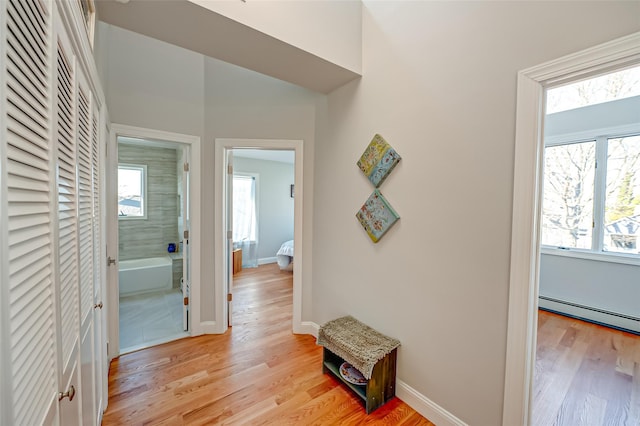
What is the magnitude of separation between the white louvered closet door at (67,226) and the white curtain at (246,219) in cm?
473

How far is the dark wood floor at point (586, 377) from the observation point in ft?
5.86

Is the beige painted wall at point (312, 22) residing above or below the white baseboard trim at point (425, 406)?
above

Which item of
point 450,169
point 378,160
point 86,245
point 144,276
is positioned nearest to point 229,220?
point 86,245

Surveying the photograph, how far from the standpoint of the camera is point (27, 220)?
581 mm

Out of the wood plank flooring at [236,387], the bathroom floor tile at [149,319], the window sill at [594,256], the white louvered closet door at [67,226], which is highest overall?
the white louvered closet door at [67,226]

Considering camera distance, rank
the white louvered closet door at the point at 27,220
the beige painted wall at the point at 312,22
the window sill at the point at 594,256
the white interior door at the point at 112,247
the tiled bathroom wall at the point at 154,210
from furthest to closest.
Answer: the tiled bathroom wall at the point at 154,210 < the window sill at the point at 594,256 < the white interior door at the point at 112,247 < the beige painted wall at the point at 312,22 < the white louvered closet door at the point at 27,220

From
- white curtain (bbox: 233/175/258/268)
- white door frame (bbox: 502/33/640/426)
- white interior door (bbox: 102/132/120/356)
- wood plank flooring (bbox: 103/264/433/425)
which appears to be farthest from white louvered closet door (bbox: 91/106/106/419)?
white curtain (bbox: 233/175/258/268)

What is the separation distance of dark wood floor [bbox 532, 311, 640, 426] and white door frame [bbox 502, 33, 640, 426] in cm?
77

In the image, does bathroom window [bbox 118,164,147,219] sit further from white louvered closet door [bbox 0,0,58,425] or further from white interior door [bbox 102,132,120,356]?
white louvered closet door [bbox 0,0,58,425]

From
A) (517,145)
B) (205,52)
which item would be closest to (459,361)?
(517,145)

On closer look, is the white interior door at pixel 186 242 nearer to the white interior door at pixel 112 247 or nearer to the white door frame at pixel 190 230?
the white door frame at pixel 190 230

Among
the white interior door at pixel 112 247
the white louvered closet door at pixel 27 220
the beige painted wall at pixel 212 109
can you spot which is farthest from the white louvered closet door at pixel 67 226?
the beige painted wall at pixel 212 109

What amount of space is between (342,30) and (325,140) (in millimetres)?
907

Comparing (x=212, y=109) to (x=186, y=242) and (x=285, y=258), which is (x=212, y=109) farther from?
(x=285, y=258)
